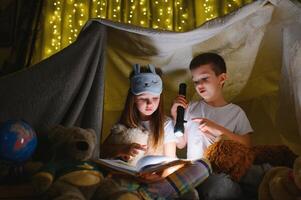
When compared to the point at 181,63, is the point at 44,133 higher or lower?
lower

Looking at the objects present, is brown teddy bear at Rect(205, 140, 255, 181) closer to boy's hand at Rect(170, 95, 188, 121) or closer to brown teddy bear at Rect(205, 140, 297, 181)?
brown teddy bear at Rect(205, 140, 297, 181)

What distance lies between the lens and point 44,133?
3.97ft

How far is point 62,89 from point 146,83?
32cm

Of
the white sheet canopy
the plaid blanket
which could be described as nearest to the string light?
the white sheet canopy

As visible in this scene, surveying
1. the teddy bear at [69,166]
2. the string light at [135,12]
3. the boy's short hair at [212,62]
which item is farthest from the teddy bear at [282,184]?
the string light at [135,12]

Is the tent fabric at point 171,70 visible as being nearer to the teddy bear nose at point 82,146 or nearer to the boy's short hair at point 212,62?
the boy's short hair at point 212,62

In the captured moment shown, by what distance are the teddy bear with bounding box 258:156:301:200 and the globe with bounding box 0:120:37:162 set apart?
629mm

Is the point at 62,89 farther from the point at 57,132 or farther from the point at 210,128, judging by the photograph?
the point at 210,128

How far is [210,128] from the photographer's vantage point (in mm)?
1438

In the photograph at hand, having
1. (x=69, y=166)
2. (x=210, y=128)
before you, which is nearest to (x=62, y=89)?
(x=69, y=166)

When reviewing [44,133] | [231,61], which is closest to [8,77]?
[44,133]

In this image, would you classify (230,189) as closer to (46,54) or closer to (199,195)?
(199,195)

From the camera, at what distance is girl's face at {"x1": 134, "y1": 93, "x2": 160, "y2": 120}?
4.91 ft

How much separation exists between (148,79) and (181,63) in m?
0.24
